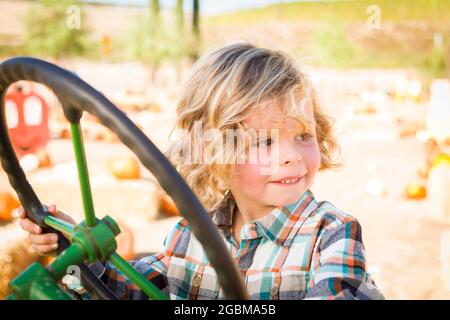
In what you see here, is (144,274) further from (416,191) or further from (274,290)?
(416,191)

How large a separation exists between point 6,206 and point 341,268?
3499 mm

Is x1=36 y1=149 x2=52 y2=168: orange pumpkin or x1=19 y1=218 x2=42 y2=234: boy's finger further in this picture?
x1=36 y1=149 x2=52 y2=168: orange pumpkin

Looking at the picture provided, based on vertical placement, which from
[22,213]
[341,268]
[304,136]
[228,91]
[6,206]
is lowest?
[6,206]

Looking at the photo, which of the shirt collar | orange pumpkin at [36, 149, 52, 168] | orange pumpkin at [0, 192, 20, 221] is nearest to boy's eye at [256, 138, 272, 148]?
the shirt collar

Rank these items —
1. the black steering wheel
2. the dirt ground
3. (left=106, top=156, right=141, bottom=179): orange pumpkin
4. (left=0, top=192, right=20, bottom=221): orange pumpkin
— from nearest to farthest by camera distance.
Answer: the black steering wheel → the dirt ground → (left=0, top=192, right=20, bottom=221): orange pumpkin → (left=106, top=156, right=141, bottom=179): orange pumpkin

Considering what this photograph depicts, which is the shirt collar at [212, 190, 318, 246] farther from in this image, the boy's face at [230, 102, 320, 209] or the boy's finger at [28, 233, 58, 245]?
the boy's finger at [28, 233, 58, 245]

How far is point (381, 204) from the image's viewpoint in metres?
4.74

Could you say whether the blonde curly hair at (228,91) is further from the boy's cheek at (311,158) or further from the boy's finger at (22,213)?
the boy's finger at (22,213)

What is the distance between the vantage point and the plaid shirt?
3.61 feet

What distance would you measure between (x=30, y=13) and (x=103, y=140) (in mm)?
7242

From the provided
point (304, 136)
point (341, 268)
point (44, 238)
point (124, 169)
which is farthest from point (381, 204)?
point (44, 238)

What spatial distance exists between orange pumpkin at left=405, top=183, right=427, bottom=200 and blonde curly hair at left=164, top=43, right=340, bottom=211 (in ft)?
11.9
